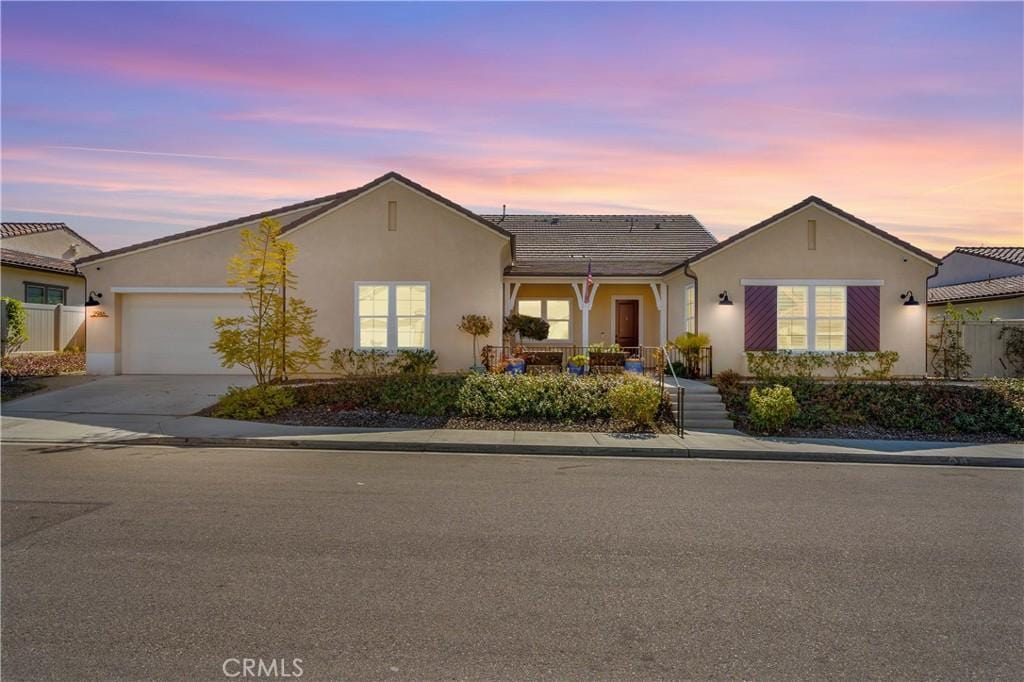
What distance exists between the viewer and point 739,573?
542 cm

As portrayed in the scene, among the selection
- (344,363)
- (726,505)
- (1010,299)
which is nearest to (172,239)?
(344,363)

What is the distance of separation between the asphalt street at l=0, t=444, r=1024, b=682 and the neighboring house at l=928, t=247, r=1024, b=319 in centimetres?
1783

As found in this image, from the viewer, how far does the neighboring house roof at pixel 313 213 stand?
18.0 m

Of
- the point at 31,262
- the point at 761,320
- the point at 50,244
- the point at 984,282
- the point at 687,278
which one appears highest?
the point at 50,244

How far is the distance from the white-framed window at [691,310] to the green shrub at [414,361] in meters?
7.48

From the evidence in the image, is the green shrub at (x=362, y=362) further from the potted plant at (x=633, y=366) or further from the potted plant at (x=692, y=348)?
the potted plant at (x=692, y=348)

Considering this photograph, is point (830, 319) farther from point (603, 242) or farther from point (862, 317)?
point (603, 242)

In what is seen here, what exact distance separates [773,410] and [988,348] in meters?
12.8

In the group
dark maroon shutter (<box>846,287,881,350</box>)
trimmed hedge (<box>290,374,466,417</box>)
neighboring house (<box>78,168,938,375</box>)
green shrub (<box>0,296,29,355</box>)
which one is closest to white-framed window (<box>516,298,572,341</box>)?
neighboring house (<box>78,168,938,375</box>)

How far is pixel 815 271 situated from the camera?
709 inches

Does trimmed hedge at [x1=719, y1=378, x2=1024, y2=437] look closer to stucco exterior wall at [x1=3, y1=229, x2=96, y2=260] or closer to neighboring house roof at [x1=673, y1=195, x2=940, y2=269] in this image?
neighboring house roof at [x1=673, y1=195, x2=940, y2=269]

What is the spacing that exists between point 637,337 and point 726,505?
1567 centimetres

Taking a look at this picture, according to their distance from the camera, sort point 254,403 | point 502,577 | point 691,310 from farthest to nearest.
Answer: point 691,310 → point 254,403 → point 502,577

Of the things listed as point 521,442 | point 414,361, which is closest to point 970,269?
point 414,361
